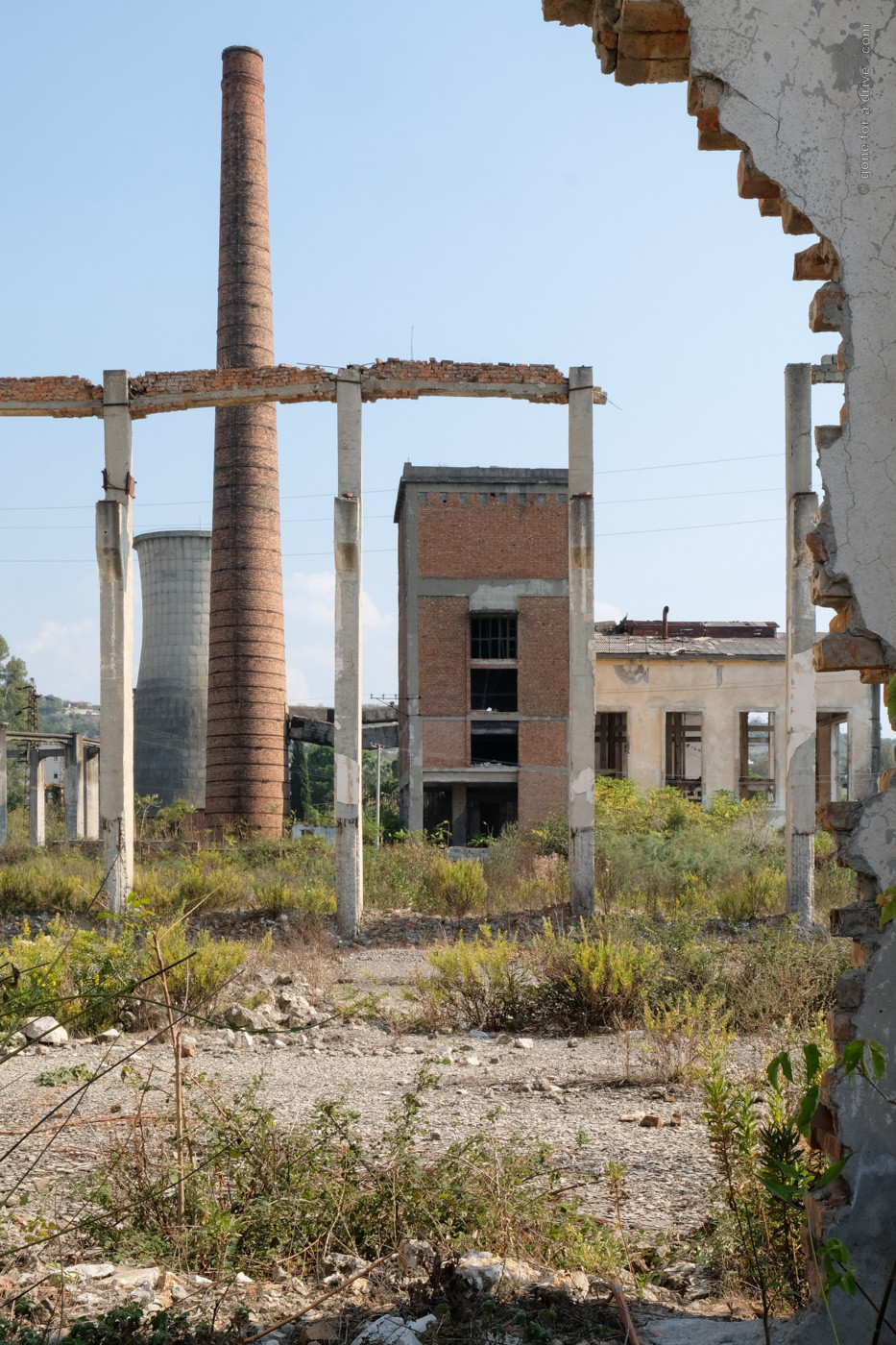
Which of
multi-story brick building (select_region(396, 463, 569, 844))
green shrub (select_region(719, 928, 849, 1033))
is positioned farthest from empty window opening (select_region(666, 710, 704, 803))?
green shrub (select_region(719, 928, 849, 1033))

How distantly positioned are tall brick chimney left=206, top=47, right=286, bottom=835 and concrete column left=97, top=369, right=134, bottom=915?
9565mm

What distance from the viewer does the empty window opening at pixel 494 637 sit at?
28219 millimetres

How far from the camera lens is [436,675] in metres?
27.4

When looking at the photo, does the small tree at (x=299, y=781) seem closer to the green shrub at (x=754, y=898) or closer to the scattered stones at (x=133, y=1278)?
the green shrub at (x=754, y=898)

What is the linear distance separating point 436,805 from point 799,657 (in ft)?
54.4

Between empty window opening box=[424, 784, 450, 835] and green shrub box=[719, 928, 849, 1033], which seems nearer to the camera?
green shrub box=[719, 928, 849, 1033]

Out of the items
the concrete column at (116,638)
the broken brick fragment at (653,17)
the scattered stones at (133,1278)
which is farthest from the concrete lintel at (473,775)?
the broken brick fragment at (653,17)

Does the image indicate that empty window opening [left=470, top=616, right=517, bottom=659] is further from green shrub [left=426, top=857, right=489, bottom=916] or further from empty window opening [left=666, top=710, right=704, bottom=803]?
green shrub [left=426, top=857, right=489, bottom=916]

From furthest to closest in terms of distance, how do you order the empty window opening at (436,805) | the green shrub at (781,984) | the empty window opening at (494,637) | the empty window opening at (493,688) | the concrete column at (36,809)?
the empty window opening at (493,688) → the empty window opening at (494,637) → the empty window opening at (436,805) → the concrete column at (36,809) → the green shrub at (781,984)

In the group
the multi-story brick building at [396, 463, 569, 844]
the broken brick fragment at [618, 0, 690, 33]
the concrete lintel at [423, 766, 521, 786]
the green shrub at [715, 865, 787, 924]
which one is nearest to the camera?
the broken brick fragment at [618, 0, 690, 33]

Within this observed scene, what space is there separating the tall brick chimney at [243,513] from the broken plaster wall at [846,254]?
2027 cm

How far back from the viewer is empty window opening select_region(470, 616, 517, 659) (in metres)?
28.2

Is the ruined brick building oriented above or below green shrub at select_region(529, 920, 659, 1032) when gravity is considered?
above

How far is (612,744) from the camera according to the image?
30438mm
